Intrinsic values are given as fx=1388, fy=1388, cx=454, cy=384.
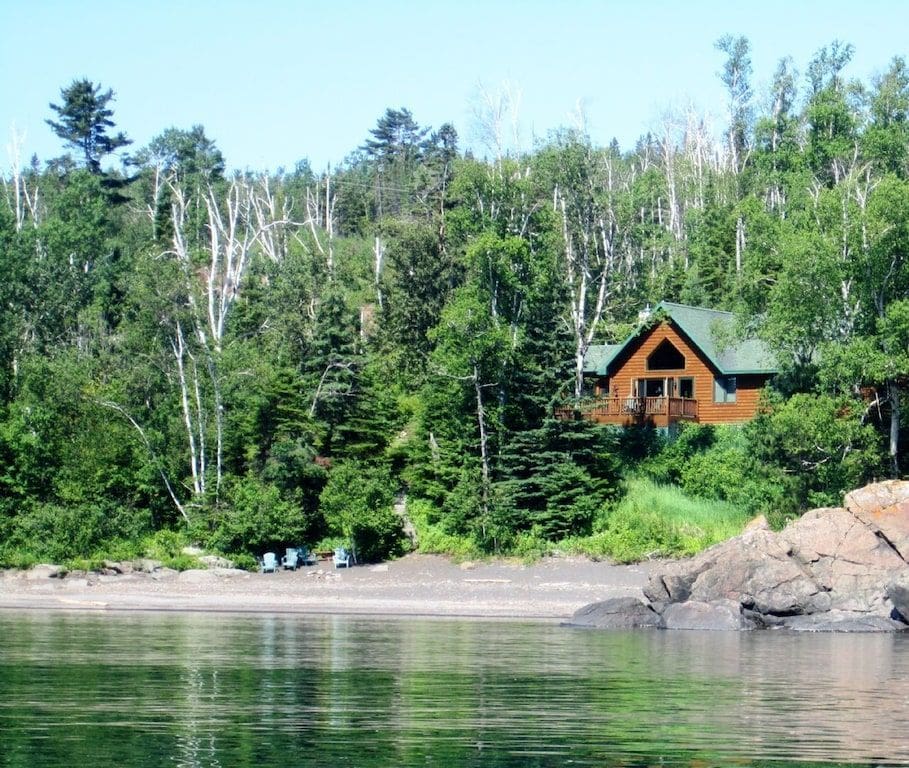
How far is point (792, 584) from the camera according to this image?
35312 mm

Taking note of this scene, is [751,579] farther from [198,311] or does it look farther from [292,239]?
[292,239]

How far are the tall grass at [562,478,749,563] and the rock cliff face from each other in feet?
19.4

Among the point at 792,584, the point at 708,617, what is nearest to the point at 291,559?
the point at 708,617

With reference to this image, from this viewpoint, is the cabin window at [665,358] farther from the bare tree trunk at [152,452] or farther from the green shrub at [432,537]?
the bare tree trunk at [152,452]

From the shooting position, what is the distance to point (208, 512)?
4675 cm

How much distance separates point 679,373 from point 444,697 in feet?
106

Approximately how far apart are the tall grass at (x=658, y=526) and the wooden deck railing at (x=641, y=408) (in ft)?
16.7

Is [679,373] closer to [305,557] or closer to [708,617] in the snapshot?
[305,557]

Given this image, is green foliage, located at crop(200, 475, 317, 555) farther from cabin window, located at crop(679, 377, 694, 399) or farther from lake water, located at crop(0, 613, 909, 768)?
cabin window, located at crop(679, 377, 694, 399)

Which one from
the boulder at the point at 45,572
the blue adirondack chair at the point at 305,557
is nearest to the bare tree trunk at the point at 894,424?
the blue adirondack chair at the point at 305,557

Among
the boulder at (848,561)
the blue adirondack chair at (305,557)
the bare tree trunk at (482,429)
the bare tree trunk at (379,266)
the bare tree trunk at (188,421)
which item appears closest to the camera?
the boulder at (848,561)

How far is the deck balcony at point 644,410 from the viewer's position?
51.4 metres

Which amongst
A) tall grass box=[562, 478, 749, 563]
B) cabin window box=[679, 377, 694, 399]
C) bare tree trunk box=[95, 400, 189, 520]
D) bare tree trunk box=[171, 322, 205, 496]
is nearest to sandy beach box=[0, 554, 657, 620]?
tall grass box=[562, 478, 749, 563]

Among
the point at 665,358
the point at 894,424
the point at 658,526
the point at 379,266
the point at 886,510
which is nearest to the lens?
the point at 886,510
